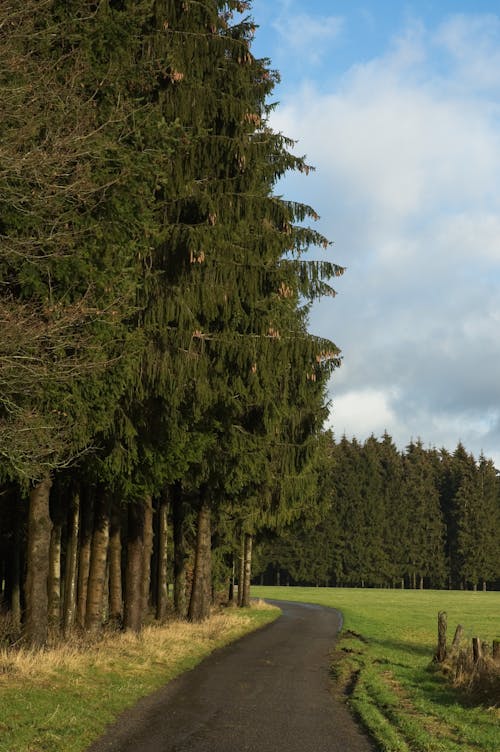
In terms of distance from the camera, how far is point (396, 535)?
363ft

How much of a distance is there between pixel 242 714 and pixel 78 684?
101 inches

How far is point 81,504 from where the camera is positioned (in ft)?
76.9

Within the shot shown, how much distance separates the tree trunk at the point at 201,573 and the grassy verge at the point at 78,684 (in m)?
6.42

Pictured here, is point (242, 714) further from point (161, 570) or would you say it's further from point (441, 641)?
point (161, 570)

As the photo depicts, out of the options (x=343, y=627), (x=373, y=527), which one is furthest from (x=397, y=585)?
(x=343, y=627)

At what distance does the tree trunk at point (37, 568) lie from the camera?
14523 mm

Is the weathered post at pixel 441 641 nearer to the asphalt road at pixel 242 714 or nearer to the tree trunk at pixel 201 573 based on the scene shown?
the asphalt road at pixel 242 714

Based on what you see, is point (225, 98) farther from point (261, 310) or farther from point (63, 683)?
point (63, 683)

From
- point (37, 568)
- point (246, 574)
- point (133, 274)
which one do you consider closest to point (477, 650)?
point (37, 568)

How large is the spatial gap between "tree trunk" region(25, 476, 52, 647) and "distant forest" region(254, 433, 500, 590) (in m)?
88.3

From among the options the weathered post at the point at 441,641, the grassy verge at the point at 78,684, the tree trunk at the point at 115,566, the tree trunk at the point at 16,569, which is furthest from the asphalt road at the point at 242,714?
the tree trunk at the point at 16,569

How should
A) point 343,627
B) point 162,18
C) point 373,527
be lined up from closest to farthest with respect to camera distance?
point 162,18
point 343,627
point 373,527

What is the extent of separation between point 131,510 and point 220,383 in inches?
317

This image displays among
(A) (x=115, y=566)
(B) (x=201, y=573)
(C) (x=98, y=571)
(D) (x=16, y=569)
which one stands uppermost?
(C) (x=98, y=571)
